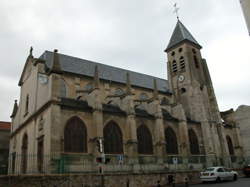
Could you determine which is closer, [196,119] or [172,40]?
[196,119]

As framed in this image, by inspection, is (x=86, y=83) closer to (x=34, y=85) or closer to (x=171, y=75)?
(x=34, y=85)

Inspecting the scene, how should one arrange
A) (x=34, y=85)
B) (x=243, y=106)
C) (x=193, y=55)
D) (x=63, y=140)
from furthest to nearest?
(x=243, y=106) → (x=193, y=55) → (x=34, y=85) → (x=63, y=140)

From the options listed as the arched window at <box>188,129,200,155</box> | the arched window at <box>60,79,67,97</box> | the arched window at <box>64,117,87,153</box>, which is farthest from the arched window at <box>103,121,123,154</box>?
the arched window at <box>188,129,200,155</box>

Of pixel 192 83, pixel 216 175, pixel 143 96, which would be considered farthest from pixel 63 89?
pixel 192 83

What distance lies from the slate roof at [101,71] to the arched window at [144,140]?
8.36 m

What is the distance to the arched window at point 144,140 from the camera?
2330 centimetres

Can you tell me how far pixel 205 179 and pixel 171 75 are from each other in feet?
70.7

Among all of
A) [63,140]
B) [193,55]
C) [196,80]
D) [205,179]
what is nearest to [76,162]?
[63,140]

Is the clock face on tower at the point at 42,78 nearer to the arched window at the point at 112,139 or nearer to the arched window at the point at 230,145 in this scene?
the arched window at the point at 112,139

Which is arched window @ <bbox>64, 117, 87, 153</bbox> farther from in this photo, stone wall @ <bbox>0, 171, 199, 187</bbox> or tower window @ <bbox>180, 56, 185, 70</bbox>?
tower window @ <bbox>180, 56, 185, 70</bbox>

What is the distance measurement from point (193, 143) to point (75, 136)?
15.1m

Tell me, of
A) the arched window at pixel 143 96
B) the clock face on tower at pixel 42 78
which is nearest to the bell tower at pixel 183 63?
the arched window at pixel 143 96

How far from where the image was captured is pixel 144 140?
23766 mm

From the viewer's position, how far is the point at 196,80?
1321 inches
